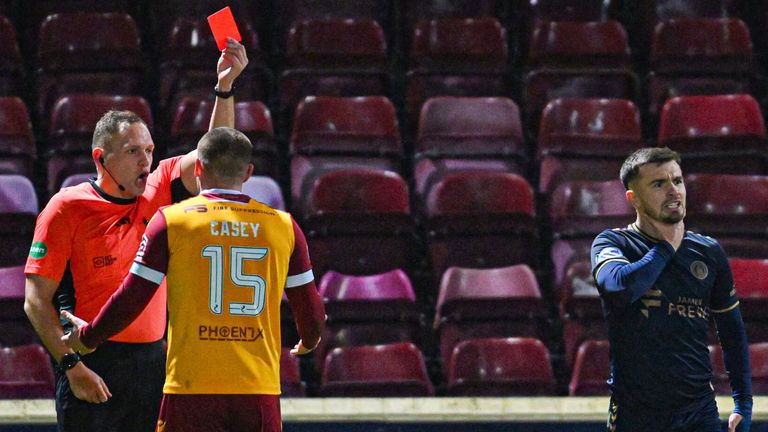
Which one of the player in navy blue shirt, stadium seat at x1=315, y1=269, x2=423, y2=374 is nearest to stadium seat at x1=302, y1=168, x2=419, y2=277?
stadium seat at x1=315, y1=269, x2=423, y2=374

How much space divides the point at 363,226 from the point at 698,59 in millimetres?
2881

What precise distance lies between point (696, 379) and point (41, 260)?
225 centimetres

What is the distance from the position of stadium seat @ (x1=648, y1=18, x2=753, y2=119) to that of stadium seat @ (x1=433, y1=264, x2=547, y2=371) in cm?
216

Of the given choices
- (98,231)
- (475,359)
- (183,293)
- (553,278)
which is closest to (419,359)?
(475,359)

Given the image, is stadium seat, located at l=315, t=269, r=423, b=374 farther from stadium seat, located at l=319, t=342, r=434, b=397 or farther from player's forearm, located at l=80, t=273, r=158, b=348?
player's forearm, located at l=80, t=273, r=158, b=348

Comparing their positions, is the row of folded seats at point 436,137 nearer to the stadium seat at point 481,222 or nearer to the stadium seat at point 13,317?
the stadium seat at point 481,222

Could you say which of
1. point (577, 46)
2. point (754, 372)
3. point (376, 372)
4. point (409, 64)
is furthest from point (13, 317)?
point (577, 46)

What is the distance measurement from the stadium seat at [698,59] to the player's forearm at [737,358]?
4143mm

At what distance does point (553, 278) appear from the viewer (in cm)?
666

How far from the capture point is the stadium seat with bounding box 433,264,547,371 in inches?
243

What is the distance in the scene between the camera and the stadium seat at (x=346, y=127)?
7109 mm

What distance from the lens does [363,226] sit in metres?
6.52

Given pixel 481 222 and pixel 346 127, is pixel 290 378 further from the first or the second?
→ pixel 346 127

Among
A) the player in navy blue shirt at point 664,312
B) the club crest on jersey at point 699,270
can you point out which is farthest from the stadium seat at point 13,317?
the club crest on jersey at point 699,270
